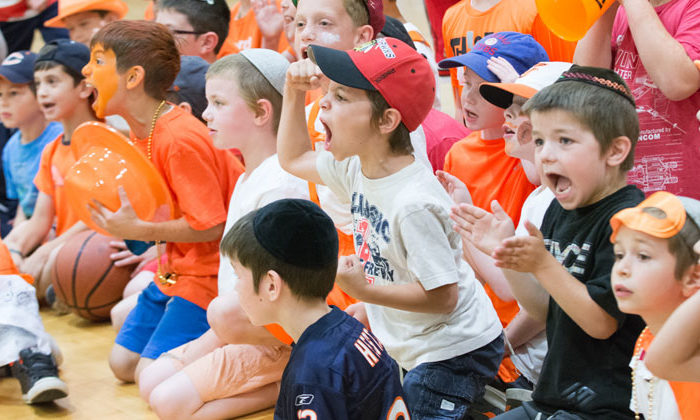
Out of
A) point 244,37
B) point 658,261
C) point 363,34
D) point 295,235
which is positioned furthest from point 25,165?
point 658,261

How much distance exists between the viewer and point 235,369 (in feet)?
10.8

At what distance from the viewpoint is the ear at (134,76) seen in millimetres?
3715

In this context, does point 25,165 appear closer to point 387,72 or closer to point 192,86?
point 192,86

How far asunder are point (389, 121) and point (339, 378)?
835 mm

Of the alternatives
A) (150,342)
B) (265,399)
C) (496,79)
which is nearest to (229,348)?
(265,399)

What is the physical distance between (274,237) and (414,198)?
0.45 meters

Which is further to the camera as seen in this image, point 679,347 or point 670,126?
point 670,126

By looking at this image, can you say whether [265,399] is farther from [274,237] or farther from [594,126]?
[594,126]

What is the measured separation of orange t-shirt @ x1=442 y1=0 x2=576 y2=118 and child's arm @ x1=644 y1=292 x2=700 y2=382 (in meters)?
2.20

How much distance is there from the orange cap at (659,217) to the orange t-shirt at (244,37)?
3.72 meters

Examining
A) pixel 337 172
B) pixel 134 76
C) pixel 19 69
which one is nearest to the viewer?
pixel 337 172

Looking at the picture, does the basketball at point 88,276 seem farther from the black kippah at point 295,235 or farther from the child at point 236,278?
the black kippah at point 295,235

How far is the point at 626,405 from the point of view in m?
2.04

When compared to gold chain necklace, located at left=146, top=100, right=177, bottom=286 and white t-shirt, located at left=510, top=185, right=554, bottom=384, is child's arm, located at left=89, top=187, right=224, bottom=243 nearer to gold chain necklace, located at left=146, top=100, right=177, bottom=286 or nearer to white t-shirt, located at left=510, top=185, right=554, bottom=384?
gold chain necklace, located at left=146, top=100, right=177, bottom=286
